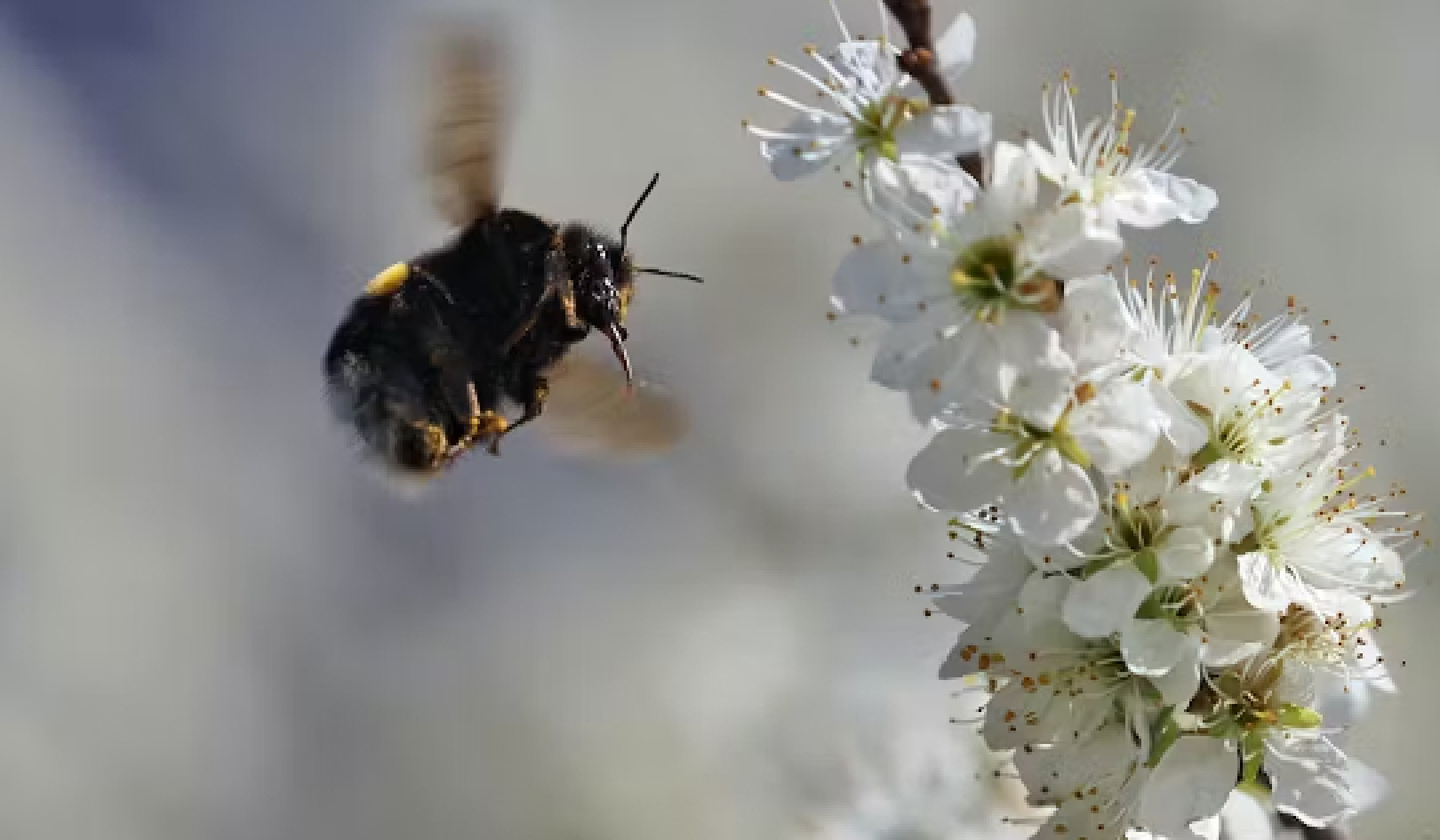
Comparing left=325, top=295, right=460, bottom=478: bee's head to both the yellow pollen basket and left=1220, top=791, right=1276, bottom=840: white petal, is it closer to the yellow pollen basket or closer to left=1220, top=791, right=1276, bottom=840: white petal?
the yellow pollen basket

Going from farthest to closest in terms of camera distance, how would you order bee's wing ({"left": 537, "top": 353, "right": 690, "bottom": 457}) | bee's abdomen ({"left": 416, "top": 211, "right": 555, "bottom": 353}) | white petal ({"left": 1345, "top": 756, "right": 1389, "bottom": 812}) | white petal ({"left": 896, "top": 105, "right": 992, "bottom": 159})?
1. bee's wing ({"left": 537, "top": 353, "right": 690, "bottom": 457})
2. bee's abdomen ({"left": 416, "top": 211, "right": 555, "bottom": 353})
3. white petal ({"left": 1345, "top": 756, "right": 1389, "bottom": 812})
4. white petal ({"left": 896, "top": 105, "right": 992, "bottom": 159})

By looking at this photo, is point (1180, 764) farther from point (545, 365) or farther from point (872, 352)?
point (545, 365)

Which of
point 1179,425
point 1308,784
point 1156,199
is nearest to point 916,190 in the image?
point 1156,199

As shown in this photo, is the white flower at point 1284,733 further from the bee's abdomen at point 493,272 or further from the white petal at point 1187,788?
the bee's abdomen at point 493,272

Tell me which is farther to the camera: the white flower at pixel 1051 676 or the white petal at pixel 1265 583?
the white flower at pixel 1051 676

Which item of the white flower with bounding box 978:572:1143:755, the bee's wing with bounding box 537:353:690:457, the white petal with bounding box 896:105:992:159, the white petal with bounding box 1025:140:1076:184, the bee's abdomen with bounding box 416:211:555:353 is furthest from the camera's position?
the bee's wing with bounding box 537:353:690:457

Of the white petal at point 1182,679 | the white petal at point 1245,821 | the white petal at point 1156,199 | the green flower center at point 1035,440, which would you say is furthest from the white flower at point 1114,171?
the white petal at point 1245,821

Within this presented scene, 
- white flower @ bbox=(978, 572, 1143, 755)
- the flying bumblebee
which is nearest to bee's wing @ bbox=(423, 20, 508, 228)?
the flying bumblebee
